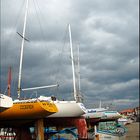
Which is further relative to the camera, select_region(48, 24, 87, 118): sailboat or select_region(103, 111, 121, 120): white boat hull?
select_region(103, 111, 121, 120): white boat hull

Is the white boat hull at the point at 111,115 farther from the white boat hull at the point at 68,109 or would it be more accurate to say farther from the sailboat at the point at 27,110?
the sailboat at the point at 27,110

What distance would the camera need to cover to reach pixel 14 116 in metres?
24.6

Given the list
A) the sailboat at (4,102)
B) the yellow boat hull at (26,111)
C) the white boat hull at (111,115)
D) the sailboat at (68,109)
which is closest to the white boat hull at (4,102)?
the sailboat at (4,102)


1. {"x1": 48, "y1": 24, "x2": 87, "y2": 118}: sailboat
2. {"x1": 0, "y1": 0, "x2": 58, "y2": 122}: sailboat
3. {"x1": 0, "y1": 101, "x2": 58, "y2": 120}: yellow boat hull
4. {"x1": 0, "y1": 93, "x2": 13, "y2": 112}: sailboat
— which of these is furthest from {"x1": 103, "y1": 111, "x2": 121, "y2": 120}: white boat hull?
{"x1": 0, "y1": 93, "x2": 13, "y2": 112}: sailboat

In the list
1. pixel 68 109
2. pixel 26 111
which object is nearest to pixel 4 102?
pixel 26 111

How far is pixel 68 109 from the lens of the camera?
95.6 ft

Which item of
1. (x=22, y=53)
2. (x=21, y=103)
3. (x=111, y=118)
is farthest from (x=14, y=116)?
(x=111, y=118)

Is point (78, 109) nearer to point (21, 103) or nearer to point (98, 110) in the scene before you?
point (21, 103)

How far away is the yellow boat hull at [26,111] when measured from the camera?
24.1 meters

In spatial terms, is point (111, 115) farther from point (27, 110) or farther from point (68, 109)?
point (27, 110)

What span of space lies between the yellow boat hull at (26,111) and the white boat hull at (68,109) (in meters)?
4.02

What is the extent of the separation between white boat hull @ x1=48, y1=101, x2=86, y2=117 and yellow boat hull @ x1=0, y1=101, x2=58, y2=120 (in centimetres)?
402

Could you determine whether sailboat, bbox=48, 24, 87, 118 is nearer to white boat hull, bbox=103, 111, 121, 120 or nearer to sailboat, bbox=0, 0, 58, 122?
sailboat, bbox=0, 0, 58, 122

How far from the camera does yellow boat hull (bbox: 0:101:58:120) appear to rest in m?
24.1
